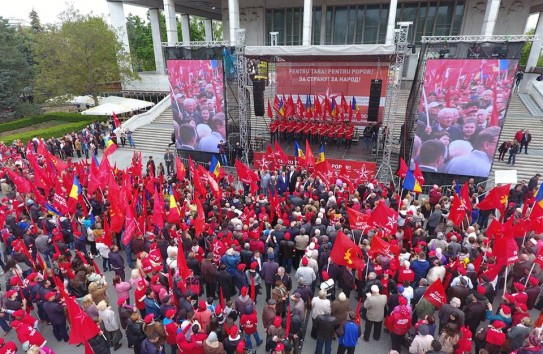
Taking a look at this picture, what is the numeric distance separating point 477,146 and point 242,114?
33.3ft

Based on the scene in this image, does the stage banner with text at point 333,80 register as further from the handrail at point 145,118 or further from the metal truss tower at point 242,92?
the handrail at point 145,118

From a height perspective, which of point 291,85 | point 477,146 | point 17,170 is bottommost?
point 17,170

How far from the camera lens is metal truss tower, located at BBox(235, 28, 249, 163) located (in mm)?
15022

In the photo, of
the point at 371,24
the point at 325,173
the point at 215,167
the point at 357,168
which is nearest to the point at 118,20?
the point at 371,24

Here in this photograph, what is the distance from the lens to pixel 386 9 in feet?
93.5

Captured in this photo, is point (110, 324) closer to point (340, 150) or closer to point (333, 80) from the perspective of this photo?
point (340, 150)

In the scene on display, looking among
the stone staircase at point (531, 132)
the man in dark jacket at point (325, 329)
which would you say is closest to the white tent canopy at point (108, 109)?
the man in dark jacket at point (325, 329)

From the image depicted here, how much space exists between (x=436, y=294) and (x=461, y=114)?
9772mm

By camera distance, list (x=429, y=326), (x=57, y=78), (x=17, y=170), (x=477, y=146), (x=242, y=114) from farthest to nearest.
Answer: (x=57, y=78), (x=242, y=114), (x=17, y=170), (x=477, y=146), (x=429, y=326)

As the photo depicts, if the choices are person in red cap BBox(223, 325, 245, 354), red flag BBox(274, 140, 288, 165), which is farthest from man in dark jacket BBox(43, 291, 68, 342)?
red flag BBox(274, 140, 288, 165)

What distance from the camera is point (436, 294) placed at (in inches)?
239

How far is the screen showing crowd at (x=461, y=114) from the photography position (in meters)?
12.7

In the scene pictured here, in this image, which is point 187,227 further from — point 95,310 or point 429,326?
point 429,326

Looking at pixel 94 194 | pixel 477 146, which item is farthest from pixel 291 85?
pixel 94 194
